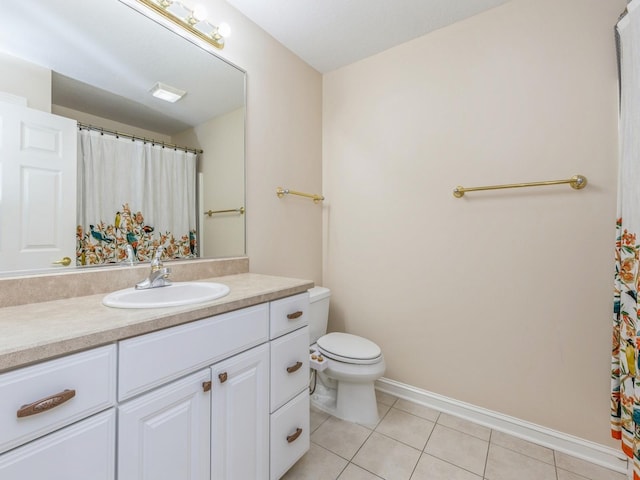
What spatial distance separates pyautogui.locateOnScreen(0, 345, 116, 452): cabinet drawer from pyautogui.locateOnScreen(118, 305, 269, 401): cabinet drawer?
0.11 feet

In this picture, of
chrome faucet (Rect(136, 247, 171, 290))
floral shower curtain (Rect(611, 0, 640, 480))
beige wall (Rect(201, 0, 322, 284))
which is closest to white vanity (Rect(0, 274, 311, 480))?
chrome faucet (Rect(136, 247, 171, 290))

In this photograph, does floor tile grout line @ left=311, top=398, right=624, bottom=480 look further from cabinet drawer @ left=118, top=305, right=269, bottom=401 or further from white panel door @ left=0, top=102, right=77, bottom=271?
white panel door @ left=0, top=102, right=77, bottom=271

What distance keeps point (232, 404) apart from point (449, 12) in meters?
2.20

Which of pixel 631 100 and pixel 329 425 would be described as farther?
pixel 329 425

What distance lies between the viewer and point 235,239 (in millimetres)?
1579

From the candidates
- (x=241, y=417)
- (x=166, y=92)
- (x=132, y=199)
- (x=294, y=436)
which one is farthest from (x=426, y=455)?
(x=166, y=92)

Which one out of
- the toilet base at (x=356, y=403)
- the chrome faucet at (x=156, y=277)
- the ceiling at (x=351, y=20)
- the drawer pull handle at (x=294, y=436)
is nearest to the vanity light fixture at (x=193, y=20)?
the ceiling at (x=351, y=20)

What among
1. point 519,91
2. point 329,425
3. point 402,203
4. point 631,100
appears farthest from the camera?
point 402,203

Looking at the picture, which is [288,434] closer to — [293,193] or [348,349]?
[348,349]

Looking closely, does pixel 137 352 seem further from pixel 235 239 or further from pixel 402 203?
pixel 402 203

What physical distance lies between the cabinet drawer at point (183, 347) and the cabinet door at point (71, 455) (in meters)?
0.08

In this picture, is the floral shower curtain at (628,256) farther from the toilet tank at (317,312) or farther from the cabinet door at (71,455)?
the cabinet door at (71,455)

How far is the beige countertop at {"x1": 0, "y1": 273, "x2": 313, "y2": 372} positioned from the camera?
1.88ft

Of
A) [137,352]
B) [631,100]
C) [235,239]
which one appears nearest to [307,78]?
[235,239]
